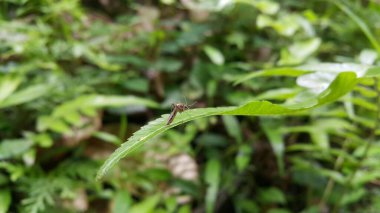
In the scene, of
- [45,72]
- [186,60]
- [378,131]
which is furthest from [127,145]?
[186,60]

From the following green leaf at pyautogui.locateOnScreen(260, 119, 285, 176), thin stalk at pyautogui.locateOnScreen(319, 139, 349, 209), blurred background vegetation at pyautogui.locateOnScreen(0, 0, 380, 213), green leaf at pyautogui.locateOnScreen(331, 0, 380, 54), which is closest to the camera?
green leaf at pyautogui.locateOnScreen(331, 0, 380, 54)

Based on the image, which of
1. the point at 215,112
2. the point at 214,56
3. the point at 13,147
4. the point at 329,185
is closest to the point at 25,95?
the point at 13,147

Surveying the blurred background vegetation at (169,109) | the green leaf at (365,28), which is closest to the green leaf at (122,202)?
the blurred background vegetation at (169,109)

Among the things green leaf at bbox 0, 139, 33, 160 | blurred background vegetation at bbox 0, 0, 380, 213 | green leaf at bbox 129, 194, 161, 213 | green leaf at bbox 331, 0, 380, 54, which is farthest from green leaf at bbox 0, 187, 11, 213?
green leaf at bbox 331, 0, 380, 54

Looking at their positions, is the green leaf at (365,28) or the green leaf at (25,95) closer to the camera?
the green leaf at (365,28)

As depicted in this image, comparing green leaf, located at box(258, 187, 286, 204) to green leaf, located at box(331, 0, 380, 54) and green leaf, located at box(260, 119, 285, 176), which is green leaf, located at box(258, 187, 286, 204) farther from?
green leaf, located at box(331, 0, 380, 54)

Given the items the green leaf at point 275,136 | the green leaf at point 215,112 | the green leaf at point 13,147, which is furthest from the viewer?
the green leaf at point 275,136

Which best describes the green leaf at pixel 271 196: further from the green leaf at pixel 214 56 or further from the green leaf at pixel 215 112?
the green leaf at pixel 215 112
